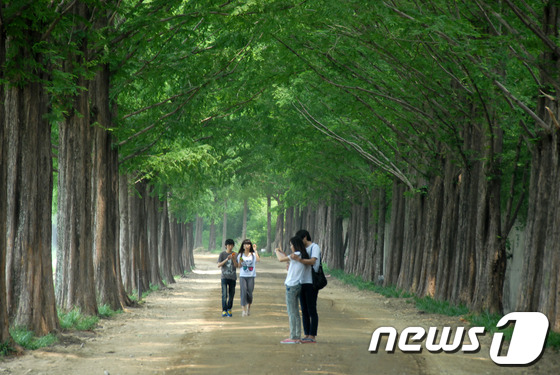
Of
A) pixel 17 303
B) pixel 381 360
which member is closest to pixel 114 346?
pixel 17 303

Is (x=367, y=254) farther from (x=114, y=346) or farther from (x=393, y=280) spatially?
(x=114, y=346)

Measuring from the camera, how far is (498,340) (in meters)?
13.6

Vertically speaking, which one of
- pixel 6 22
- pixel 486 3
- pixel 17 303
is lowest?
pixel 17 303

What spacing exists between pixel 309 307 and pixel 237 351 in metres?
1.57

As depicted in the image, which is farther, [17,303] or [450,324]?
[450,324]

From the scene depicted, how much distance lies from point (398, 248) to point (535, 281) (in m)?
14.8

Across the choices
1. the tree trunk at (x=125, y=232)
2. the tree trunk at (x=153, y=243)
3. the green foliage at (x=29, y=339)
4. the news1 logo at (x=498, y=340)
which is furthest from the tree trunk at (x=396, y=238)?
the green foliage at (x=29, y=339)

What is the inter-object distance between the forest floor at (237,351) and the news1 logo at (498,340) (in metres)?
0.18

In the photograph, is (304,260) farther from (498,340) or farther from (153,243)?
(153,243)

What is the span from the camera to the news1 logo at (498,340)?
11969 mm

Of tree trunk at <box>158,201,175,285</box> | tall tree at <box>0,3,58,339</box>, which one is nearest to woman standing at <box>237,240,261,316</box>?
tall tree at <box>0,3,58,339</box>

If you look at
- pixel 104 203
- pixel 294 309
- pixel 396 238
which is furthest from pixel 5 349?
pixel 396 238

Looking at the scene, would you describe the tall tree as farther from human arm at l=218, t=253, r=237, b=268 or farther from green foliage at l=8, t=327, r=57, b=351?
human arm at l=218, t=253, r=237, b=268

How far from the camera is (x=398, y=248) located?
2983cm
